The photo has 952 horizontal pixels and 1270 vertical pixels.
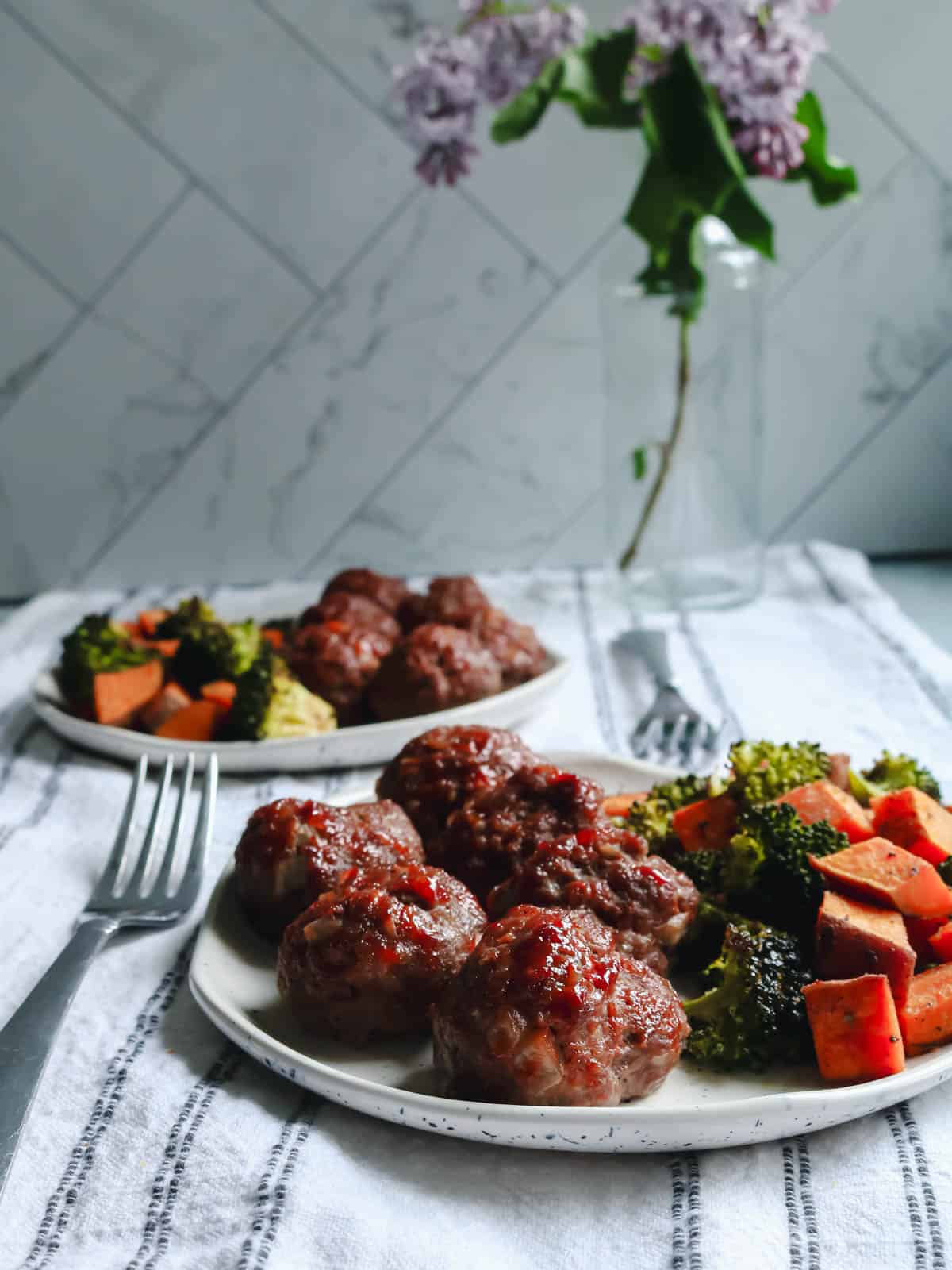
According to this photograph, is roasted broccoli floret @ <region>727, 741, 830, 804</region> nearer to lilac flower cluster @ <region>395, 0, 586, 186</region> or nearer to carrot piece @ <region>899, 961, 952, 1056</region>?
carrot piece @ <region>899, 961, 952, 1056</region>

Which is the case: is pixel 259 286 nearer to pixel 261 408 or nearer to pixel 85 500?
pixel 261 408

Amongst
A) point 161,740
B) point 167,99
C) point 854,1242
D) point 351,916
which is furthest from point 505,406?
point 854,1242

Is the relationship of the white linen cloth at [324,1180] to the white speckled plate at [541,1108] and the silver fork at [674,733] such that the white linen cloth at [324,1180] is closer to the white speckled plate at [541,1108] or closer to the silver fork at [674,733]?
the white speckled plate at [541,1108]

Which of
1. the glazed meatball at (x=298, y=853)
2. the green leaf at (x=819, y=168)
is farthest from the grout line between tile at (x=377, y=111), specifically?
the glazed meatball at (x=298, y=853)

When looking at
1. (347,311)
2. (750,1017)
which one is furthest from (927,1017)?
(347,311)

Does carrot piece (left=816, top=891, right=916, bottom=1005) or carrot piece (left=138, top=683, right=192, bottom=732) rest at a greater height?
carrot piece (left=816, top=891, right=916, bottom=1005)

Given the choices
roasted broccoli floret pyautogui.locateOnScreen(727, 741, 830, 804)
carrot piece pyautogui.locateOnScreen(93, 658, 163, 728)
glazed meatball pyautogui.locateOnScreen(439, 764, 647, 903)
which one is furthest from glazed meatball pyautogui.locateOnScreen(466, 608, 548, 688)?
glazed meatball pyautogui.locateOnScreen(439, 764, 647, 903)

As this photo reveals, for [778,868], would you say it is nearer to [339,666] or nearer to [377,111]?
[339,666]
